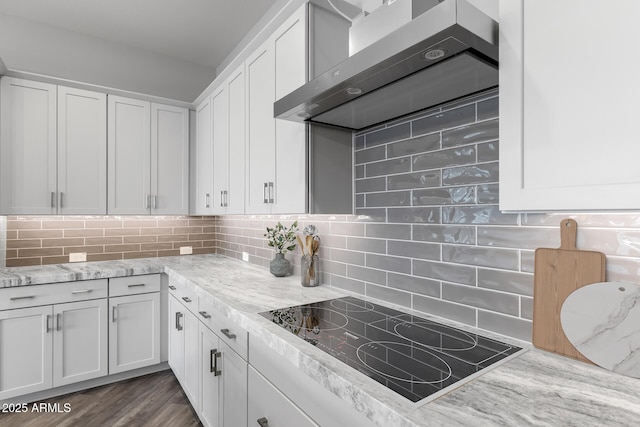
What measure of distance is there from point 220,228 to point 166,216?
20.8 inches

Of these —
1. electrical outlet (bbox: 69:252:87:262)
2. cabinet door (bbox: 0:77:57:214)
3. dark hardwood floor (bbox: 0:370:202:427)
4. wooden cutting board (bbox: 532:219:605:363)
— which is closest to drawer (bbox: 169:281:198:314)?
dark hardwood floor (bbox: 0:370:202:427)

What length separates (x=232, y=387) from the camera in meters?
1.63

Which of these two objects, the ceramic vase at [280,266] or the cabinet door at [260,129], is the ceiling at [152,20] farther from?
the ceramic vase at [280,266]

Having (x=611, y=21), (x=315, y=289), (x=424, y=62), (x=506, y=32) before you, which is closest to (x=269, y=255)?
(x=315, y=289)

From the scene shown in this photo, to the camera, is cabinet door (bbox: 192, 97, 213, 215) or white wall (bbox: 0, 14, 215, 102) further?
cabinet door (bbox: 192, 97, 213, 215)

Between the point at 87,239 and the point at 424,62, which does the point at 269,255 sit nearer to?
the point at 87,239

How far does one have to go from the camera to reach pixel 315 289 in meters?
1.94

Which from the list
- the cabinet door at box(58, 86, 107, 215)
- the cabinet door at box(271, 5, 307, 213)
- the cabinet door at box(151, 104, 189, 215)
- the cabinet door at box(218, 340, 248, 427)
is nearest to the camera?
the cabinet door at box(218, 340, 248, 427)

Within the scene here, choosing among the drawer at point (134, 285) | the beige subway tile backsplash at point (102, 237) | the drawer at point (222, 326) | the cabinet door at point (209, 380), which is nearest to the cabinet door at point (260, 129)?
the drawer at point (222, 326)

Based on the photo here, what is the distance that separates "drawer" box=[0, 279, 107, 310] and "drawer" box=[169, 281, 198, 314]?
0.52 m

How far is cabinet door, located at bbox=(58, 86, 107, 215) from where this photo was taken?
269 centimetres

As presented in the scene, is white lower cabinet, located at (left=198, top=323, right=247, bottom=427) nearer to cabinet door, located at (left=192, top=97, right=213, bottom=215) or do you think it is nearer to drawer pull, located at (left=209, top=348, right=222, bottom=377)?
drawer pull, located at (left=209, top=348, right=222, bottom=377)

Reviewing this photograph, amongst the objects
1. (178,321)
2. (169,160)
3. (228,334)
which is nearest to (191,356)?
(178,321)

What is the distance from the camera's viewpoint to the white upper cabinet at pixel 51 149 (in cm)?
250
